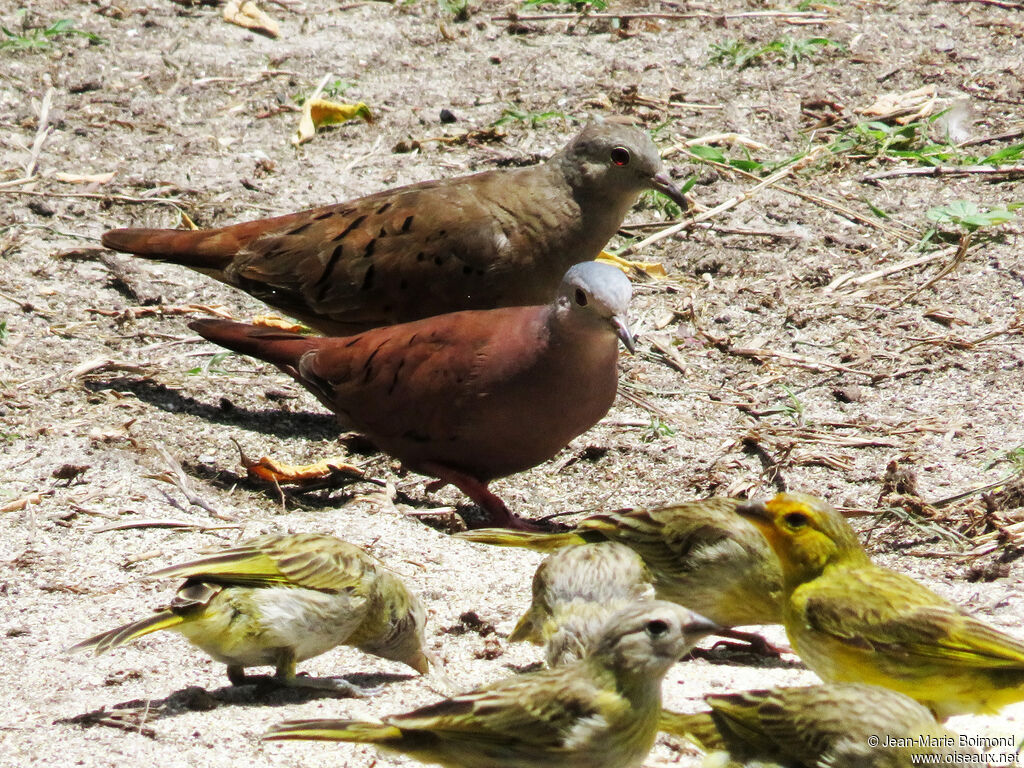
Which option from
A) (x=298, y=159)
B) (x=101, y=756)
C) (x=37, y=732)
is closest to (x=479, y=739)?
(x=101, y=756)

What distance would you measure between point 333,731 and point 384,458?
351 cm

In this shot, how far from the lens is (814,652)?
4566 millimetres

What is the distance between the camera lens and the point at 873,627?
4367 mm

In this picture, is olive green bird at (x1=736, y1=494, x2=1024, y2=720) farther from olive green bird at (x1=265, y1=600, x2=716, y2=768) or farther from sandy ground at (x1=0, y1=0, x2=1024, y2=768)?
olive green bird at (x1=265, y1=600, x2=716, y2=768)

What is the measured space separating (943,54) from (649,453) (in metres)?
5.13

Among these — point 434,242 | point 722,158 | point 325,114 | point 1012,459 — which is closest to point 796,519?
point 1012,459

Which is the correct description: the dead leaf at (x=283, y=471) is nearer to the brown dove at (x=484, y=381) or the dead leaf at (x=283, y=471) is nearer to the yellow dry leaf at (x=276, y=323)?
the brown dove at (x=484, y=381)

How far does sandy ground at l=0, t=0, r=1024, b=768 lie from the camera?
498 cm

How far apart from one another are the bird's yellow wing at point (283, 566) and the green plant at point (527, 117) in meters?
5.40

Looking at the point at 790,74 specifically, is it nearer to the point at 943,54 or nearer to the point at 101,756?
the point at 943,54

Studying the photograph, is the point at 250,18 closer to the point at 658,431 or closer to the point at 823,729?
the point at 658,431

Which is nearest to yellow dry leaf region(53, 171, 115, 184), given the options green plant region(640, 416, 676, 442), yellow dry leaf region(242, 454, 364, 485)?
yellow dry leaf region(242, 454, 364, 485)

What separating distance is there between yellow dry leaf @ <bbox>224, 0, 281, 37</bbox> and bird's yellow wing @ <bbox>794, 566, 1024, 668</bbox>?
7.72 meters

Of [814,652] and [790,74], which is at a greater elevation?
[790,74]
